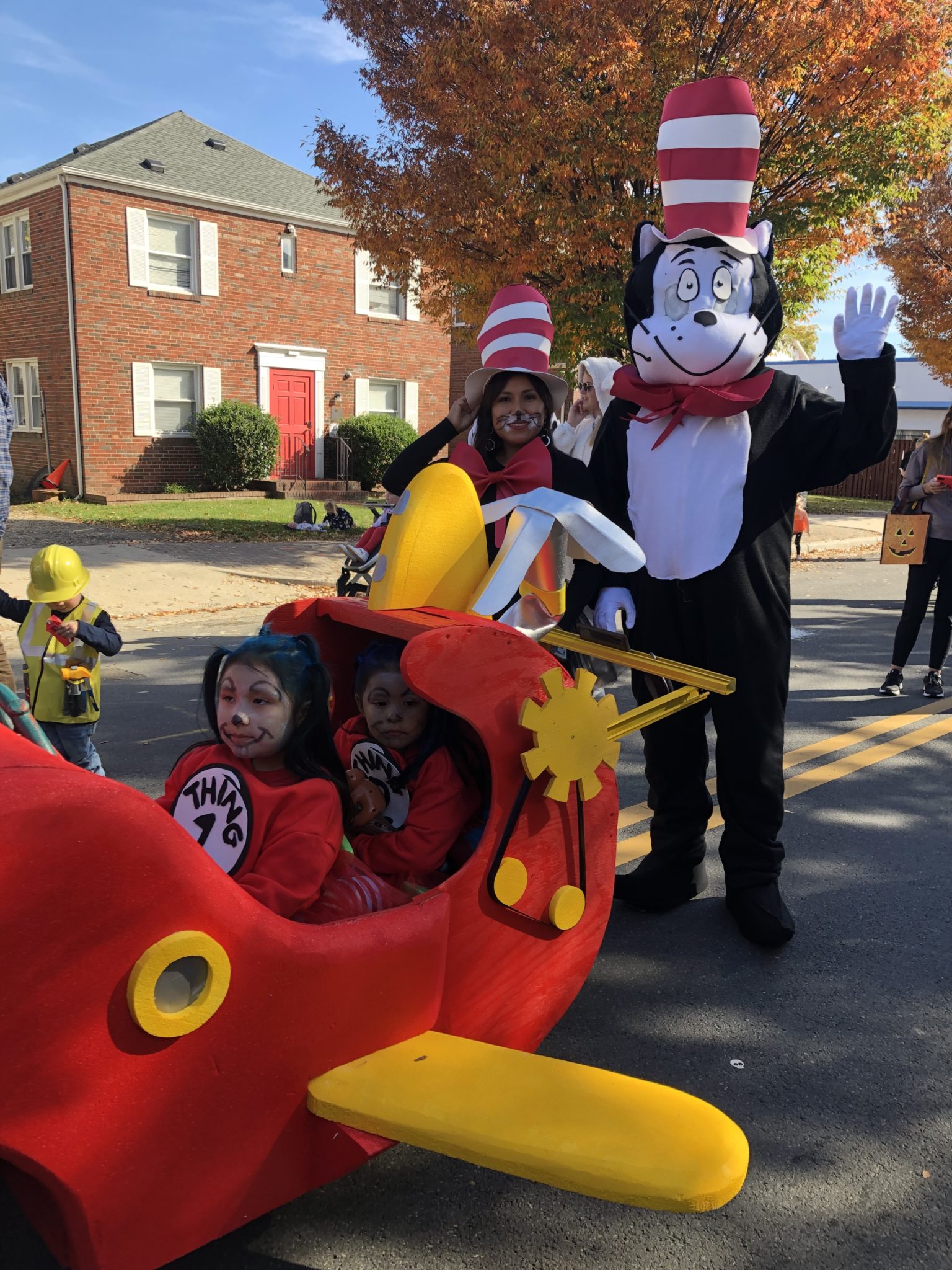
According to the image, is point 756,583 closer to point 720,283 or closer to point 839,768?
point 720,283

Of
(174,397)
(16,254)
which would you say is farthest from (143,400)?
(16,254)

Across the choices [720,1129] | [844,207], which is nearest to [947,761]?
[720,1129]

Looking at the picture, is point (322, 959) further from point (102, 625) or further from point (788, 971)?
point (102, 625)

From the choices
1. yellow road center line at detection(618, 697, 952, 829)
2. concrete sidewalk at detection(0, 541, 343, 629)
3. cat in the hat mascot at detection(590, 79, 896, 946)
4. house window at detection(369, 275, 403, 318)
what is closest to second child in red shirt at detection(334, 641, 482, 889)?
cat in the hat mascot at detection(590, 79, 896, 946)

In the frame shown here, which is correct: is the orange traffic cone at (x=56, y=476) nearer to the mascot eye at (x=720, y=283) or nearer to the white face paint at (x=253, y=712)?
the mascot eye at (x=720, y=283)

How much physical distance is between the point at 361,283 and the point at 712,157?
18545mm

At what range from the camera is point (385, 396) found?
70.3ft

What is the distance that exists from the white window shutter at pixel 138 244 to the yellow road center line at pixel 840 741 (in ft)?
51.8

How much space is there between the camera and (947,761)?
493 centimetres

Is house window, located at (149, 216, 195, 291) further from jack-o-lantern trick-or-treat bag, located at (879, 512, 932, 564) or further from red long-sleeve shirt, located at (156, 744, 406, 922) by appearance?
red long-sleeve shirt, located at (156, 744, 406, 922)

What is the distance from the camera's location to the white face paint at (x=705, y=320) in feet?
9.15

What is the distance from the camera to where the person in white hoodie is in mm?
5414

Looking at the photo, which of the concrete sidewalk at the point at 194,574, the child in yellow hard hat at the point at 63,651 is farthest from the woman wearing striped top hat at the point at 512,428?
the concrete sidewalk at the point at 194,574

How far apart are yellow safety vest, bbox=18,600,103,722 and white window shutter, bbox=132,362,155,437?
48.5 feet
